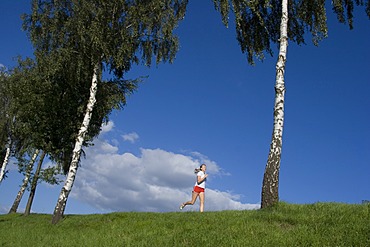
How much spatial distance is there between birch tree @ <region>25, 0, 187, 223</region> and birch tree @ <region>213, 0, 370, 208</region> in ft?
16.6

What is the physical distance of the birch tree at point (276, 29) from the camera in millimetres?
13727

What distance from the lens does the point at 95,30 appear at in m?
19.5

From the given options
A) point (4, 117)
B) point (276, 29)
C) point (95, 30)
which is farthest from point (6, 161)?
point (276, 29)

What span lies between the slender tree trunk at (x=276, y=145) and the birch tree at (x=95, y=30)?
28.1 ft

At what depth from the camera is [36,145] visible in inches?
1060

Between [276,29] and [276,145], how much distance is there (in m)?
7.31

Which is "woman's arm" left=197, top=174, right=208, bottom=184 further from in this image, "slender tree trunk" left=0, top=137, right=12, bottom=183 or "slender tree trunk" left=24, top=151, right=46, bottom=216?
"slender tree trunk" left=0, top=137, right=12, bottom=183

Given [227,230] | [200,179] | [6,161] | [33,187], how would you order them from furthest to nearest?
[6,161]
[33,187]
[200,179]
[227,230]

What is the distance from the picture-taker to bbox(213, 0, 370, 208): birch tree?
13.7 metres

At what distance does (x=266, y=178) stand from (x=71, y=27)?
531 inches

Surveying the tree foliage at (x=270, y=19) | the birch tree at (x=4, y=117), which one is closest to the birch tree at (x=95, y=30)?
the tree foliage at (x=270, y=19)

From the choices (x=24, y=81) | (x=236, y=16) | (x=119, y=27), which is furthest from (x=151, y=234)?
(x=24, y=81)

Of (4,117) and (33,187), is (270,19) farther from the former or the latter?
(4,117)

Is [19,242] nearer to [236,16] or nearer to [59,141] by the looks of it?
[236,16]
